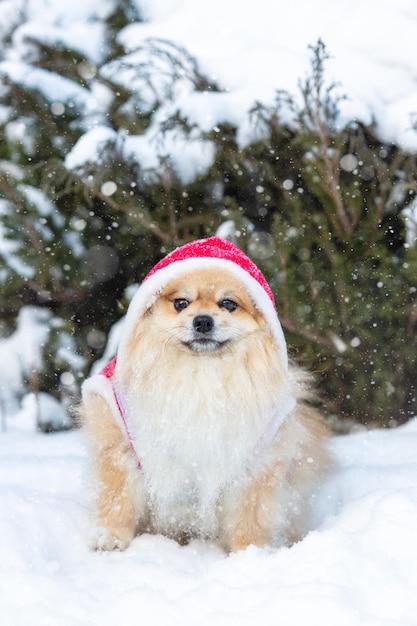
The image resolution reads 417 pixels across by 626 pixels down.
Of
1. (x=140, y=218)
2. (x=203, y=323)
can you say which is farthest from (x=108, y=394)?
(x=140, y=218)

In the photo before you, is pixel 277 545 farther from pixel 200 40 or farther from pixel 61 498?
pixel 200 40

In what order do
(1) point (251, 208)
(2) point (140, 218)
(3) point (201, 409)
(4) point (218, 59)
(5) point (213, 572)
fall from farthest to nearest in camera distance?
(1) point (251, 208) < (4) point (218, 59) < (2) point (140, 218) < (3) point (201, 409) < (5) point (213, 572)

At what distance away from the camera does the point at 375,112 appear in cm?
352

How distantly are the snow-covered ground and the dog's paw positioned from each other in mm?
37

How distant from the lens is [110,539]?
239 centimetres

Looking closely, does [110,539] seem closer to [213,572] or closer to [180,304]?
[213,572]

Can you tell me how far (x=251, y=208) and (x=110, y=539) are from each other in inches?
79.6

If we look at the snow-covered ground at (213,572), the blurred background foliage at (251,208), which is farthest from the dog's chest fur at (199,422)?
the blurred background foliage at (251,208)

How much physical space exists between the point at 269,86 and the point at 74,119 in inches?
41.2

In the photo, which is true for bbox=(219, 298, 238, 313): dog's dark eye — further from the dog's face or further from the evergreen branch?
the evergreen branch

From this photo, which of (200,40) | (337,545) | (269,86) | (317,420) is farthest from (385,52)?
(337,545)

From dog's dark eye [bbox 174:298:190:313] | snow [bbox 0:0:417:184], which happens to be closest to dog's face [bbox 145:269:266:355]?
dog's dark eye [bbox 174:298:190:313]

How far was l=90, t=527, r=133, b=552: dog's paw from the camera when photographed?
237 cm

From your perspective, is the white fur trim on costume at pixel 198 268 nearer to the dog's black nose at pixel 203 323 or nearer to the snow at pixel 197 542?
the dog's black nose at pixel 203 323
